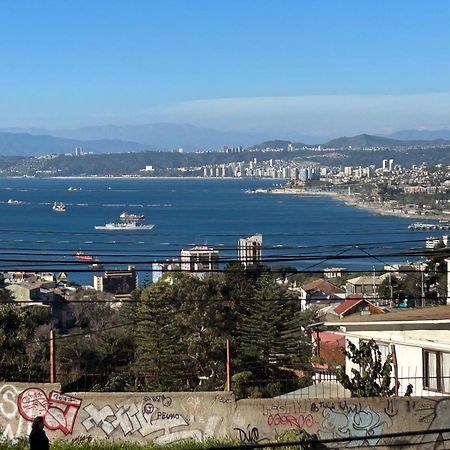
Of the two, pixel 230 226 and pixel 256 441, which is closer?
pixel 256 441

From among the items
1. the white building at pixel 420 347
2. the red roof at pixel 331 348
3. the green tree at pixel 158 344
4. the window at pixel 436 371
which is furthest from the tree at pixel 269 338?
the window at pixel 436 371

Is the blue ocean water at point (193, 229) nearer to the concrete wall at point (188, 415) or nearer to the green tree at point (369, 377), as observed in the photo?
the green tree at point (369, 377)

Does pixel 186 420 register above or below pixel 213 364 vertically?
above

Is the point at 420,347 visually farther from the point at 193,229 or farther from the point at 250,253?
the point at 193,229

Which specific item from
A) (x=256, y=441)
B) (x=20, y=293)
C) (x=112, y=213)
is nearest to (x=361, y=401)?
(x=256, y=441)

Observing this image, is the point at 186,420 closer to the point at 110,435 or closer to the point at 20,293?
the point at 110,435

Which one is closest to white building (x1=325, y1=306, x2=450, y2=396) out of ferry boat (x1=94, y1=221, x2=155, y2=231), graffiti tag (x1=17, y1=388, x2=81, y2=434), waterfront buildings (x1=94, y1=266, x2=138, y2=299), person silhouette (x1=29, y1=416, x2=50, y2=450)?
graffiti tag (x1=17, y1=388, x2=81, y2=434)

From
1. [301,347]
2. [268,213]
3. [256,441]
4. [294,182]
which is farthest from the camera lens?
[294,182]
